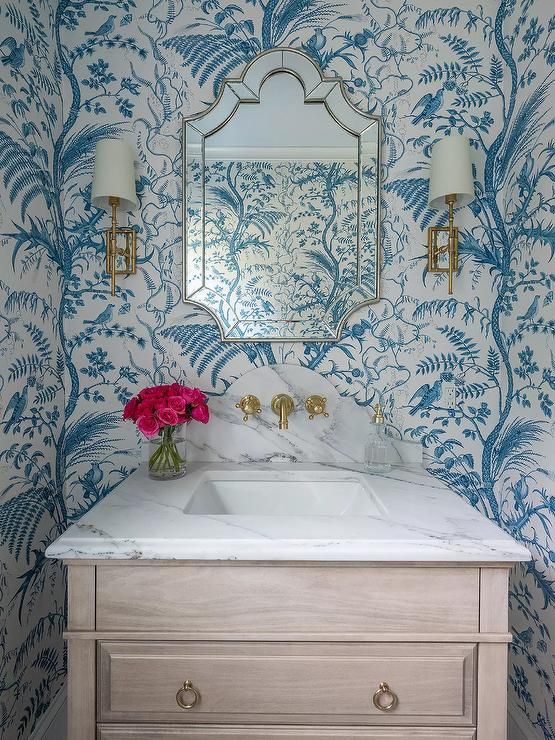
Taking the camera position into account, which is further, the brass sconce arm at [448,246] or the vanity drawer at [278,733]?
the brass sconce arm at [448,246]

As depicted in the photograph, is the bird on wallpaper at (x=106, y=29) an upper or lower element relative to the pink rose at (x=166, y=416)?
upper

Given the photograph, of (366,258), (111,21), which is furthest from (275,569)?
(111,21)

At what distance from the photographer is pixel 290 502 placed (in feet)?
4.71

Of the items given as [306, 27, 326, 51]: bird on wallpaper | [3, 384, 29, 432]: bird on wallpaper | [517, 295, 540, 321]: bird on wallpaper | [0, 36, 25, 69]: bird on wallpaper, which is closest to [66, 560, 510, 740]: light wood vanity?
[3, 384, 29, 432]: bird on wallpaper

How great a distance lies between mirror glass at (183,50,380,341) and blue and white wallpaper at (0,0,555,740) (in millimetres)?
59

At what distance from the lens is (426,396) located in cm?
162

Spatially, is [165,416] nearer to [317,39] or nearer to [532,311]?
[532,311]

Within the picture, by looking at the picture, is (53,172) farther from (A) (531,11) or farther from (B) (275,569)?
(A) (531,11)

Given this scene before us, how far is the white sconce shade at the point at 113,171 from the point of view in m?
1.48

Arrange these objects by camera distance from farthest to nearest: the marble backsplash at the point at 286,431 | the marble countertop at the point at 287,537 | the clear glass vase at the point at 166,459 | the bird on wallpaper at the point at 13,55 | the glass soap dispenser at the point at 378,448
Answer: the marble backsplash at the point at 286,431, the glass soap dispenser at the point at 378,448, the clear glass vase at the point at 166,459, the bird on wallpaper at the point at 13,55, the marble countertop at the point at 287,537

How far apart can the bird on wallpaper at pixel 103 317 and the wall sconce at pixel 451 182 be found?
113 cm

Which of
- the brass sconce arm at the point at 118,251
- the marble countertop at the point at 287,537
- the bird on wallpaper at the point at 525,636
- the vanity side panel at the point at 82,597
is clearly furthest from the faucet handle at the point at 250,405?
the bird on wallpaper at the point at 525,636

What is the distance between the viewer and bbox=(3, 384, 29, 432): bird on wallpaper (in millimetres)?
1312

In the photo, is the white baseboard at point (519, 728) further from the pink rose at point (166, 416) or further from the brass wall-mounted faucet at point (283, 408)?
the pink rose at point (166, 416)
